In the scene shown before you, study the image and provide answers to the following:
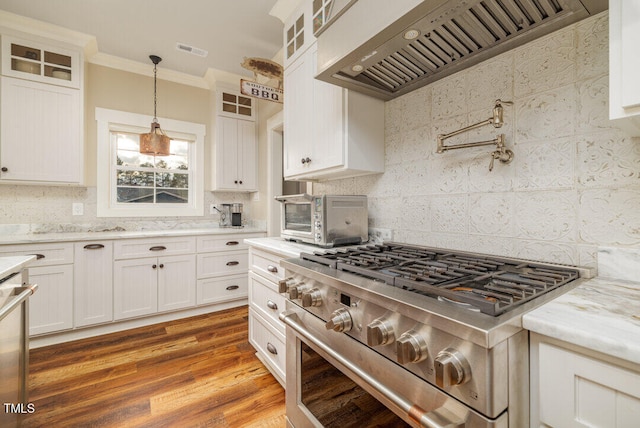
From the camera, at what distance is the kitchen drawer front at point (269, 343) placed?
170cm

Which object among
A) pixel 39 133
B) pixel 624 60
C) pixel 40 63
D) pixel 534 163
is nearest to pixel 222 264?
pixel 39 133

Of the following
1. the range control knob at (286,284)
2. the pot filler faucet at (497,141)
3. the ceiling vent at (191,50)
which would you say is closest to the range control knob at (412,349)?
the range control knob at (286,284)

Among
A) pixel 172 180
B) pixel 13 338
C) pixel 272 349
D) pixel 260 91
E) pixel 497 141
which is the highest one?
pixel 260 91

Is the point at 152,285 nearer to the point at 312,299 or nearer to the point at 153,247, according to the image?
the point at 153,247

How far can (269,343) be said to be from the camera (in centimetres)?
184

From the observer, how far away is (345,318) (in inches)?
36.6

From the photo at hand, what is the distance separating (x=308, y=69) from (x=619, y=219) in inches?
71.0

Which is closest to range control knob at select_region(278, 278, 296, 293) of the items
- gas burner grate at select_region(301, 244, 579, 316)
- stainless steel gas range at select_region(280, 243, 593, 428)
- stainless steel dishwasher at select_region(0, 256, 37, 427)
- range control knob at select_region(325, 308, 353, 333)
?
stainless steel gas range at select_region(280, 243, 593, 428)

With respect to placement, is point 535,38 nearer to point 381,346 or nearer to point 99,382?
point 381,346

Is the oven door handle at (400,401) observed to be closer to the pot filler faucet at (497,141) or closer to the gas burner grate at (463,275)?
the gas burner grate at (463,275)

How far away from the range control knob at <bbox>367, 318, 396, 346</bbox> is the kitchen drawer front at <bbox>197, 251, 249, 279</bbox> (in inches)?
106

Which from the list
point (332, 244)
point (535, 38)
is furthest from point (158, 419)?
point (535, 38)

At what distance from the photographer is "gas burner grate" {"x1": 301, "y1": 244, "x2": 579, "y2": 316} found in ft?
2.27

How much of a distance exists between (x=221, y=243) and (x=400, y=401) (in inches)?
110
